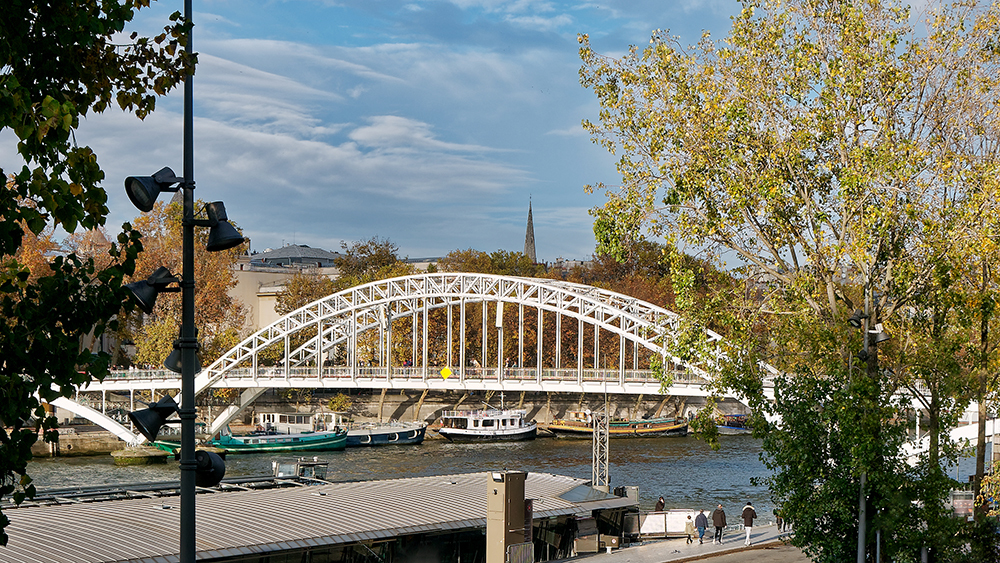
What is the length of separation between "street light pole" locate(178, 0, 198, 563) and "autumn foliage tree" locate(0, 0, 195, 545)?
0.94m

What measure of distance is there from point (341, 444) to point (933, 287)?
4838 cm

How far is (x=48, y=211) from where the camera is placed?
19.7 feet

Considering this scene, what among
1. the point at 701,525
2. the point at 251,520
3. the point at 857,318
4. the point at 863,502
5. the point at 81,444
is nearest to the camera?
the point at 857,318

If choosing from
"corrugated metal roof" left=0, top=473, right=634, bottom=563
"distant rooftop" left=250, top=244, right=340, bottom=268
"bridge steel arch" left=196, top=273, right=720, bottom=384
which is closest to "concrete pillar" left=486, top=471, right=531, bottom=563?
"corrugated metal roof" left=0, top=473, right=634, bottom=563

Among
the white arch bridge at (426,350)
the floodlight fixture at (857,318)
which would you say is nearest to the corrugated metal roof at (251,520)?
the floodlight fixture at (857,318)

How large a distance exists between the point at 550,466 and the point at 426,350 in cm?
1454

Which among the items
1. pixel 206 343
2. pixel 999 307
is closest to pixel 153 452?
pixel 206 343

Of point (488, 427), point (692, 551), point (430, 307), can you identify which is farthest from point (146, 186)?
point (488, 427)

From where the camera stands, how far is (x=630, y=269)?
3720 inches

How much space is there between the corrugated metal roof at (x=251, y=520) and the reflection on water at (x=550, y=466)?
49.9 ft

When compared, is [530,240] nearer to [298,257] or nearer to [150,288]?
[298,257]

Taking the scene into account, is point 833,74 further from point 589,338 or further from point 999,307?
point 589,338

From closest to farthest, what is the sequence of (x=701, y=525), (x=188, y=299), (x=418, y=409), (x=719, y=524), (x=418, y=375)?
(x=188, y=299) → (x=719, y=524) → (x=701, y=525) → (x=418, y=375) → (x=418, y=409)

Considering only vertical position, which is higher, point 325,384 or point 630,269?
point 630,269
